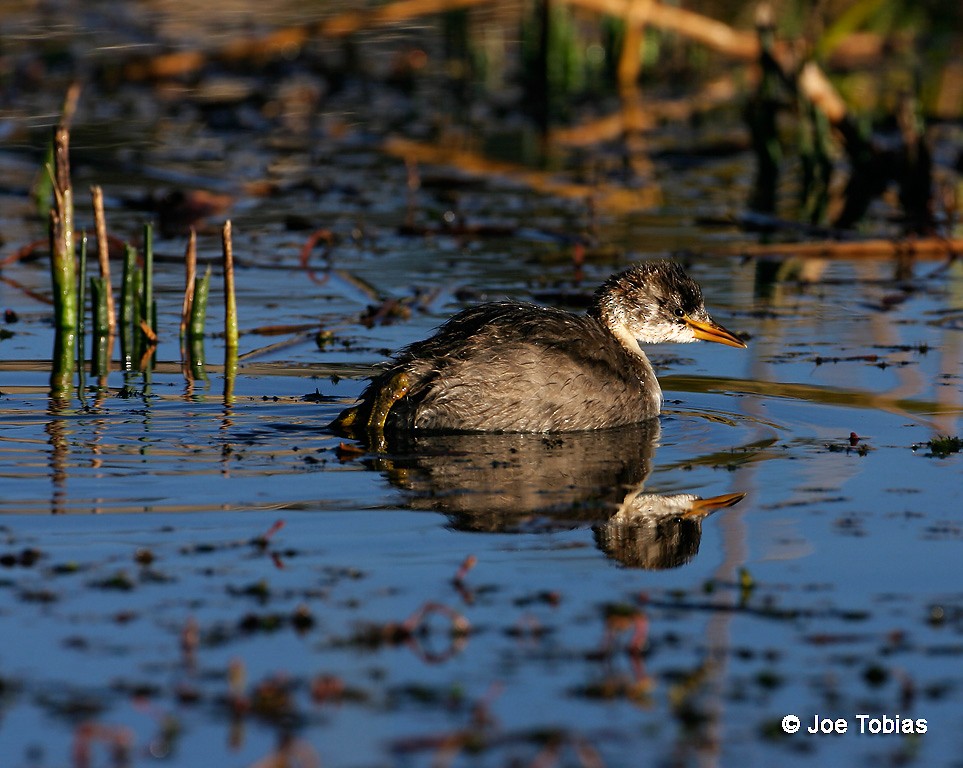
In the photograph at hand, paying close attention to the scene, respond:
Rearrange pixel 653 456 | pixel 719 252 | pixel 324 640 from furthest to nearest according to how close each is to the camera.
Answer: pixel 719 252 → pixel 653 456 → pixel 324 640

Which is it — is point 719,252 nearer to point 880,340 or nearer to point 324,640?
point 880,340

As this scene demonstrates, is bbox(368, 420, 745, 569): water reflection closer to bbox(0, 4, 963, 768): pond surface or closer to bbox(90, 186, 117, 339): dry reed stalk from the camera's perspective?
bbox(0, 4, 963, 768): pond surface

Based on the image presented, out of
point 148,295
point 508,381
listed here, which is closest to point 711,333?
point 508,381

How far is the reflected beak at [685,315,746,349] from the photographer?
10.0 metres

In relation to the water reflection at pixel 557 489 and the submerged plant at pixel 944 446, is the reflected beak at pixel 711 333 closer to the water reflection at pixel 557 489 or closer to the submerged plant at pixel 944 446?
the water reflection at pixel 557 489

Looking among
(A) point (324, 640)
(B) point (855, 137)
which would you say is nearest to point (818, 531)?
(A) point (324, 640)

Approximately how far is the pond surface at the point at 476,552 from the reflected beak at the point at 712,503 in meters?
0.02

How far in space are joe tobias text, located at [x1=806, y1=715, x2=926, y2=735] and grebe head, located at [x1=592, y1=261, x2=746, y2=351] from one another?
495 cm

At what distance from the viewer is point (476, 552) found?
21.9 feet

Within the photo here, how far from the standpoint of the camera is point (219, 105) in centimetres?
2139

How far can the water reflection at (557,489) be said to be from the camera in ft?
23.1

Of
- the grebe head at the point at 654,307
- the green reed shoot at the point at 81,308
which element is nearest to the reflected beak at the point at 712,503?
the grebe head at the point at 654,307

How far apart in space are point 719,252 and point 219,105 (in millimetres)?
9572

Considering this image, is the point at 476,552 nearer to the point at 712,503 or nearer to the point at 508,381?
the point at 712,503
